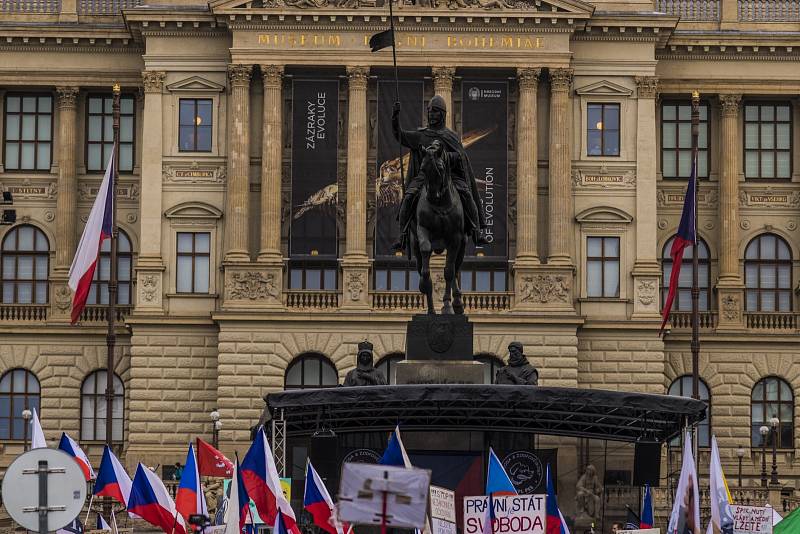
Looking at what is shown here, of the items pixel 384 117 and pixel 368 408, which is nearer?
pixel 368 408

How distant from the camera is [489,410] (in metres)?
32.8

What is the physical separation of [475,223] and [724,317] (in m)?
36.1

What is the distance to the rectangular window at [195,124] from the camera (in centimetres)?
6881

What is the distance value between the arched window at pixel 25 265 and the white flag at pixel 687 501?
4219cm

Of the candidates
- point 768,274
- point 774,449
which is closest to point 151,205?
point 768,274

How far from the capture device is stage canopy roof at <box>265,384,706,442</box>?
105 feet

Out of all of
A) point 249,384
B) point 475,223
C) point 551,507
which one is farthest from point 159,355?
point 551,507

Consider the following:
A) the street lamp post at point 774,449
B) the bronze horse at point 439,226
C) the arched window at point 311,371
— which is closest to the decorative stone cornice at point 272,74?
the arched window at point 311,371

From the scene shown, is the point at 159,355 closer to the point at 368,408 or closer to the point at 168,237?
the point at 168,237

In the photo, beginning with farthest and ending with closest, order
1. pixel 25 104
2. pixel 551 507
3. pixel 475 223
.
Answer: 1. pixel 25 104
2. pixel 475 223
3. pixel 551 507

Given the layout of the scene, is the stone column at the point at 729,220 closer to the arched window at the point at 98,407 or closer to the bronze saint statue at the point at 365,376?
the arched window at the point at 98,407

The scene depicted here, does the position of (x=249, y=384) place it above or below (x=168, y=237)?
below

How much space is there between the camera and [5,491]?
20.5 m

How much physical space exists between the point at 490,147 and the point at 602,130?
12.4 ft
